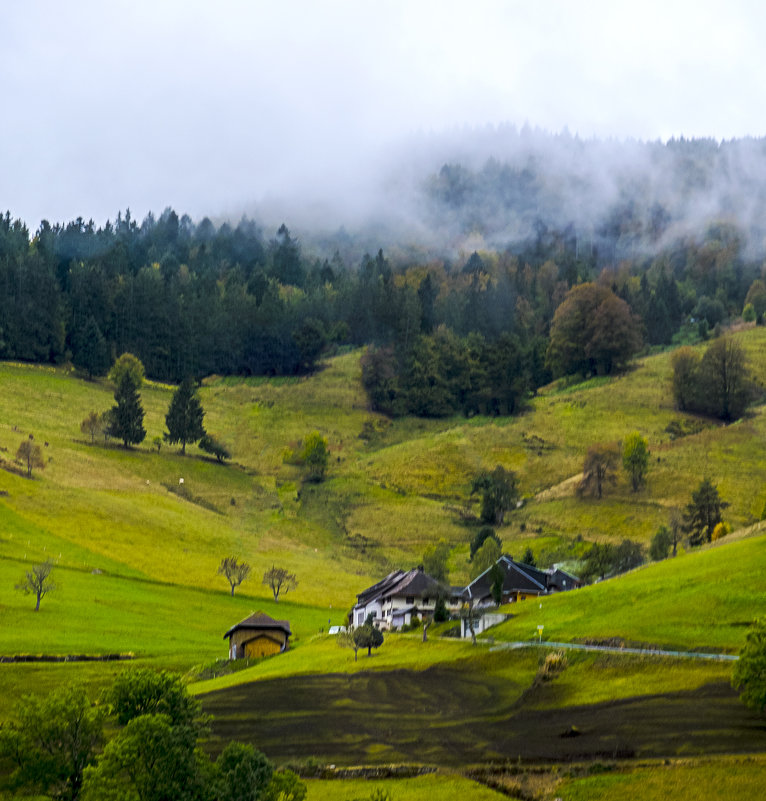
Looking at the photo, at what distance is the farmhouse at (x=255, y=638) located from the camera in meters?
75.2

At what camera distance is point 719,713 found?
1702 inches

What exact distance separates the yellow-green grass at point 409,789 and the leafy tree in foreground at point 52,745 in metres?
9.30

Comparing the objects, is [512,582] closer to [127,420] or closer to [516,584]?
[516,584]

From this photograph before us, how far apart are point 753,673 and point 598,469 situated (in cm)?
8381

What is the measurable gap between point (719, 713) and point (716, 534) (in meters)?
57.0

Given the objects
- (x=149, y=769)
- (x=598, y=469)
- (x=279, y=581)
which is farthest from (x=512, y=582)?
(x=149, y=769)

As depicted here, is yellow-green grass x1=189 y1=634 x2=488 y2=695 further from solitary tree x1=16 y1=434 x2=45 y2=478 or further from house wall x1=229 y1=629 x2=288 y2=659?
solitary tree x1=16 y1=434 x2=45 y2=478

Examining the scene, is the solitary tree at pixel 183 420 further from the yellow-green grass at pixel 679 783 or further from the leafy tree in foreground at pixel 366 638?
the yellow-green grass at pixel 679 783

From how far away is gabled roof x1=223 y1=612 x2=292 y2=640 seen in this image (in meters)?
75.5

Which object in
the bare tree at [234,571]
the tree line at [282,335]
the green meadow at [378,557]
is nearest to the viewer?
the green meadow at [378,557]

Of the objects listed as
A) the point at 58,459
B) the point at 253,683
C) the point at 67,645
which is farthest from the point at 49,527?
the point at 253,683

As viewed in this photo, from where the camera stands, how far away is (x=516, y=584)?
8725 cm

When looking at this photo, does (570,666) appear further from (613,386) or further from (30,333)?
(30,333)

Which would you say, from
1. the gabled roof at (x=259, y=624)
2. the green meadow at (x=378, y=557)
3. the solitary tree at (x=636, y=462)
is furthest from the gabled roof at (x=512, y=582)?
the solitary tree at (x=636, y=462)
